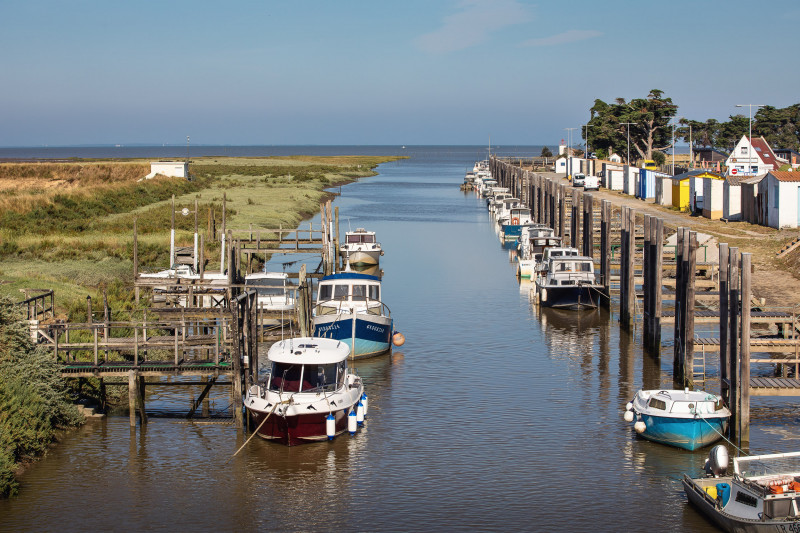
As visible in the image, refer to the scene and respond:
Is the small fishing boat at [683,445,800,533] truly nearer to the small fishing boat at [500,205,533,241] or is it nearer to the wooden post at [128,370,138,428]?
the wooden post at [128,370,138,428]

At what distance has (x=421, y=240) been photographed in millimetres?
72125

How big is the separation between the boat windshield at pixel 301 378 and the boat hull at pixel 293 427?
2.43ft

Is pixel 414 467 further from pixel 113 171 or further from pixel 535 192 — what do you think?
pixel 113 171

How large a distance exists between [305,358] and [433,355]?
420 inches

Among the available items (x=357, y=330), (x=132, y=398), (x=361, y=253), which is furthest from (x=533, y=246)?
(x=132, y=398)

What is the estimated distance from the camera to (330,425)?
79.1ft

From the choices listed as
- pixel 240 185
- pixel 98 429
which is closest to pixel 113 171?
pixel 240 185

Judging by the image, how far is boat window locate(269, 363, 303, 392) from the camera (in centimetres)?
2441

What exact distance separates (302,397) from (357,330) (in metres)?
9.03

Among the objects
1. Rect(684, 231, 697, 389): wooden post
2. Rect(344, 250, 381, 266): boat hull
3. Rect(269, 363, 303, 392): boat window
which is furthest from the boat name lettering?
Rect(344, 250, 381, 266): boat hull

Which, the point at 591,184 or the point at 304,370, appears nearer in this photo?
the point at 304,370

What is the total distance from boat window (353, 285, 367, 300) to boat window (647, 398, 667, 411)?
13.4 meters

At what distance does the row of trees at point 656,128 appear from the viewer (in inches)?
5084

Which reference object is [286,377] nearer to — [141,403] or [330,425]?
[330,425]
